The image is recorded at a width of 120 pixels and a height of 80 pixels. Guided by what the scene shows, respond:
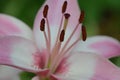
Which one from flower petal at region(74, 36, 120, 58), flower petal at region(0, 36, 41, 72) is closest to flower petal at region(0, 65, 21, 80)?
flower petal at region(0, 36, 41, 72)

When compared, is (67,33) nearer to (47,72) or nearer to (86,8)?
(47,72)

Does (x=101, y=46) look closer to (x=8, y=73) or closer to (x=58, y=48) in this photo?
(x=58, y=48)

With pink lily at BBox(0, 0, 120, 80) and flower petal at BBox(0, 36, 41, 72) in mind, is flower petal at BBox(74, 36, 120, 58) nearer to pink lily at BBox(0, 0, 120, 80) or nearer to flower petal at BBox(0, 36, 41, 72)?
pink lily at BBox(0, 0, 120, 80)

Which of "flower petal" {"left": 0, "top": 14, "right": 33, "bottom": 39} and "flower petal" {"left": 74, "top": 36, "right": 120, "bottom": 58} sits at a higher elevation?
"flower petal" {"left": 0, "top": 14, "right": 33, "bottom": 39}

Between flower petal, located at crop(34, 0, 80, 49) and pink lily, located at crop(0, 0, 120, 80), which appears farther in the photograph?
flower petal, located at crop(34, 0, 80, 49)

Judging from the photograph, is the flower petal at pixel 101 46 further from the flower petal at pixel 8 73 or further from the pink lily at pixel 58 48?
the flower petal at pixel 8 73

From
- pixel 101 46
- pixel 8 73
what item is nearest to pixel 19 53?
pixel 8 73

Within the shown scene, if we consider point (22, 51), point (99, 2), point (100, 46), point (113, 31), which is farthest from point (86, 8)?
point (22, 51)
